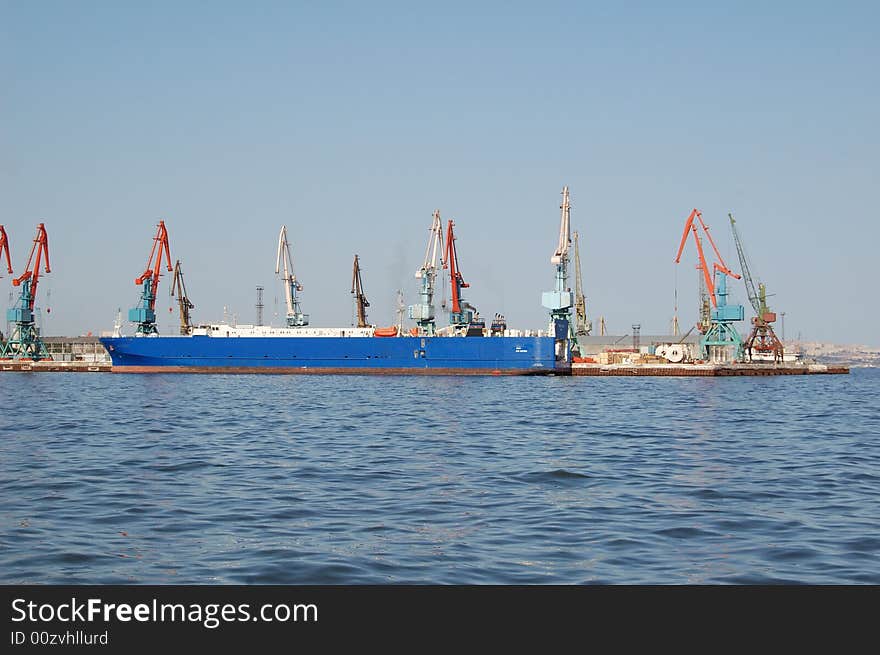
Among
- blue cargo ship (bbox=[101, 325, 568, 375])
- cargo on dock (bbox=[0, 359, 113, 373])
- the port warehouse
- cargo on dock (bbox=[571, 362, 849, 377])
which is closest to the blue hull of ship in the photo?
blue cargo ship (bbox=[101, 325, 568, 375])

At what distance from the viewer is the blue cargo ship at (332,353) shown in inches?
3792

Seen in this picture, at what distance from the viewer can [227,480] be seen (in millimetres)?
18203

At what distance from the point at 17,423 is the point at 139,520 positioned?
70.0 feet

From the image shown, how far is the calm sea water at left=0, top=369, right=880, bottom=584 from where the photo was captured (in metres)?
11.0

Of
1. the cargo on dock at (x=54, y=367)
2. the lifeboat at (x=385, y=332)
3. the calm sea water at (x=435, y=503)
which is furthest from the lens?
the cargo on dock at (x=54, y=367)

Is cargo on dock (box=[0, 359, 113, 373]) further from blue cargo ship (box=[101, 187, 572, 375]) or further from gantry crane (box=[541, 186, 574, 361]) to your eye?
gantry crane (box=[541, 186, 574, 361])

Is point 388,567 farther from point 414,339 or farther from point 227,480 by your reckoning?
point 414,339

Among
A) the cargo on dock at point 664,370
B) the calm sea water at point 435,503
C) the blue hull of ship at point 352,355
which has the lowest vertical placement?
the calm sea water at point 435,503

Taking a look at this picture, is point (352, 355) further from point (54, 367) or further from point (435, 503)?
point (435, 503)

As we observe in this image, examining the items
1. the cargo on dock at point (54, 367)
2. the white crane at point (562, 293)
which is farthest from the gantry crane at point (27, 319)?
the white crane at point (562, 293)

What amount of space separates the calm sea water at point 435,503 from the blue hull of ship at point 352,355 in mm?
62980

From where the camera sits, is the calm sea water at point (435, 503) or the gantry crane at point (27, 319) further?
the gantry crane at point (27, 319)

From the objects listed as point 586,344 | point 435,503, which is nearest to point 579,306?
point 586,344

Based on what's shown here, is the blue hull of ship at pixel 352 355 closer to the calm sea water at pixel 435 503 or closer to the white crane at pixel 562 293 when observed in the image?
the white crane at pixel 562 293
